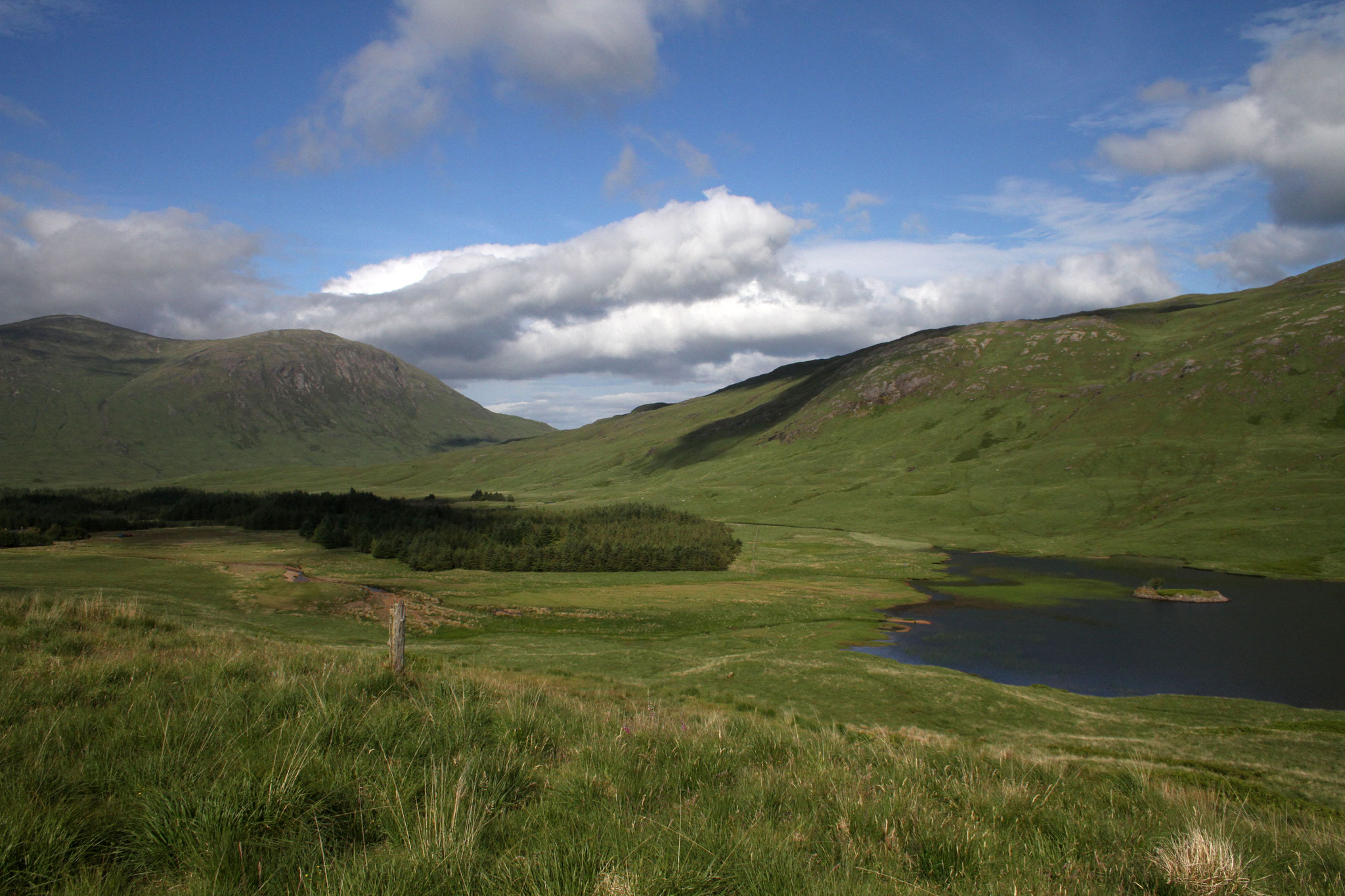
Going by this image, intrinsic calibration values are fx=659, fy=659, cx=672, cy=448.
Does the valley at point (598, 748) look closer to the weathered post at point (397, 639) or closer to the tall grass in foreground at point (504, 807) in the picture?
the tall grass in foreground at point (504, 807)

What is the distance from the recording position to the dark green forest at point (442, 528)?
312 feet

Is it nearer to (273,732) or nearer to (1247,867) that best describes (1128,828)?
(1247,867)

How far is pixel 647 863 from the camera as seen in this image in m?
4.28

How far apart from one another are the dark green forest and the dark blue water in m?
41.8

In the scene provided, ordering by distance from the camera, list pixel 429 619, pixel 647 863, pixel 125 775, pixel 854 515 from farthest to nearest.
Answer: pixel 854 515 → pixel 429 619 → pixel 125 775 → pixel 647 863

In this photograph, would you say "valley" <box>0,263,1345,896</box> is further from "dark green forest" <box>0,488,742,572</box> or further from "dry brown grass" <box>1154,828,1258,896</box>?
"dark green forest" <box>0,488,742,572</box>

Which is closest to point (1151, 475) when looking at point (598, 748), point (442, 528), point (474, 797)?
point (442, 528)

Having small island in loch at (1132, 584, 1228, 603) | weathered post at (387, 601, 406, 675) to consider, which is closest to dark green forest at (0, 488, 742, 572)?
small island in loch at (1132, 584, 1228, 603)

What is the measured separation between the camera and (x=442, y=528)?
110 metres

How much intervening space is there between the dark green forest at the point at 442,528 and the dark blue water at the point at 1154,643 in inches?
1646

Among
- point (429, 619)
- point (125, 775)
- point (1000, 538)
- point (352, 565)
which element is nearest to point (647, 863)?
point (125, 775)

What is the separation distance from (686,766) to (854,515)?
145 metres

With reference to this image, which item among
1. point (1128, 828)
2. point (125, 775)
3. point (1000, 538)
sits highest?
point (125, 775)

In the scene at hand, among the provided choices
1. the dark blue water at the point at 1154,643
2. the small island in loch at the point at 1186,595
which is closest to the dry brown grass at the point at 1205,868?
the dark blue water at the point at 1154,643
